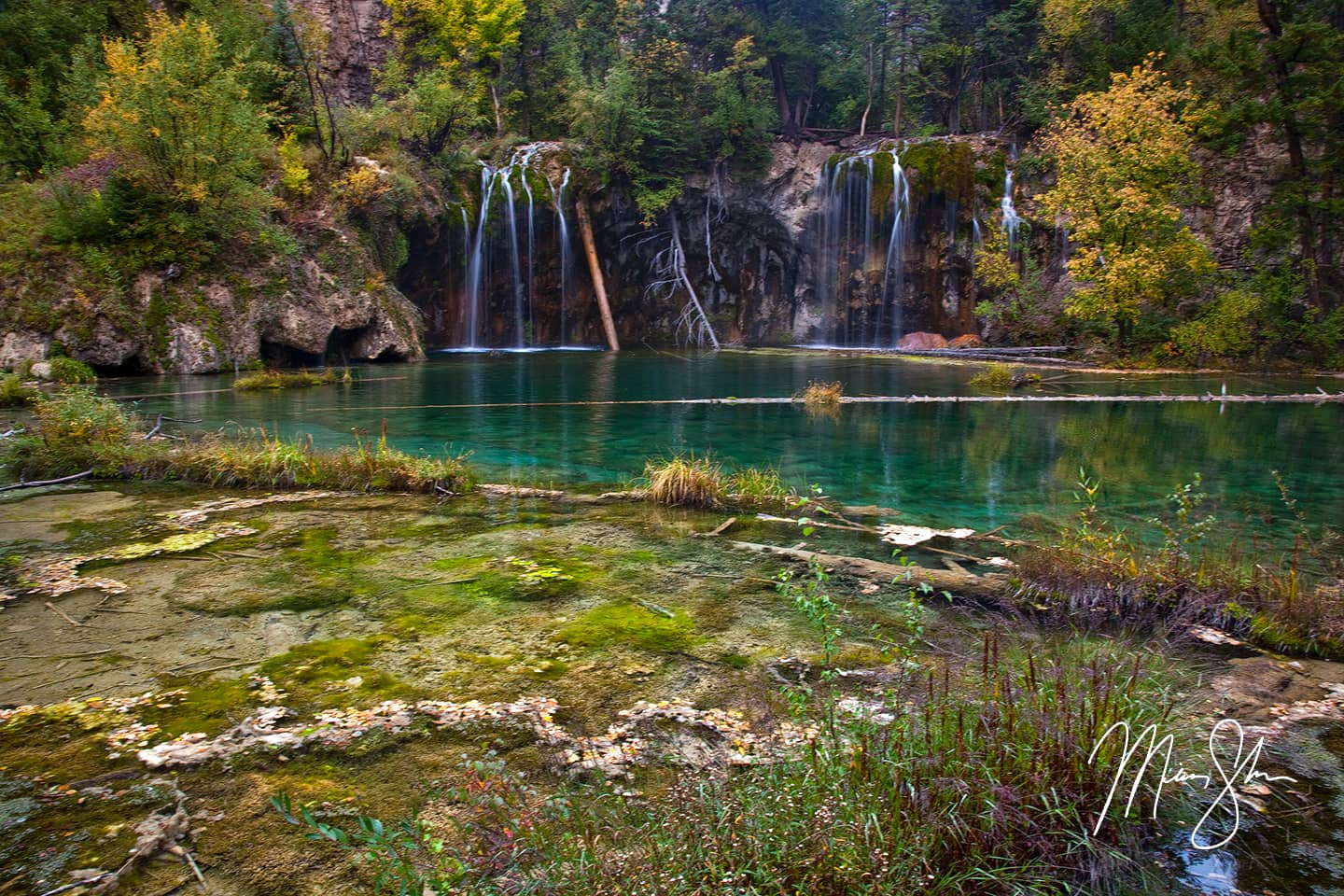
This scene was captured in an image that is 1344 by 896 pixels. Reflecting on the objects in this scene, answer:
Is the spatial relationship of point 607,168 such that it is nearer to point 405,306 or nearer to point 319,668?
point 405,306

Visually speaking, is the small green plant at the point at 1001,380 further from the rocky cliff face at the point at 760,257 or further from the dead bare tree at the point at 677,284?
the dead bare tree at the point at 677,284

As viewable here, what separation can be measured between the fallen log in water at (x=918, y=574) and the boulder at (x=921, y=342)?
28.0 metres

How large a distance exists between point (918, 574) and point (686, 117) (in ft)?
112

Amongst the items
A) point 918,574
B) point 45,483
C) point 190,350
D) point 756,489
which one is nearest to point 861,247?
point 190,350

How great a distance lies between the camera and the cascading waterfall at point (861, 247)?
115ft

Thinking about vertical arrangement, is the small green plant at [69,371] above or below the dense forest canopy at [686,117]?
below

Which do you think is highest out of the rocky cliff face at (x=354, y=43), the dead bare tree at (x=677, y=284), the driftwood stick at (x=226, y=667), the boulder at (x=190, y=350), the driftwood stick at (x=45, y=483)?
the rocky cliff face at (x=354, y=43)

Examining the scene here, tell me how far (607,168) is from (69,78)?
19.7 m

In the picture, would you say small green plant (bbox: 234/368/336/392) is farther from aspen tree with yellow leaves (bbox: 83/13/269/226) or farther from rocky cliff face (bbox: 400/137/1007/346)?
rocky cliff face (bbox: 400/137/1007/346)

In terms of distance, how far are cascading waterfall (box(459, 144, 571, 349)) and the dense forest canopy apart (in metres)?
1.32

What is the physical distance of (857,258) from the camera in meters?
36.5

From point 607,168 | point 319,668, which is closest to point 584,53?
point 607,168

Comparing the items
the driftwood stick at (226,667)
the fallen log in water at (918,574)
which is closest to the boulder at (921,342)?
the fallen log in water at (918,574)

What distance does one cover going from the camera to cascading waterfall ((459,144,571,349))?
33.7 meters
